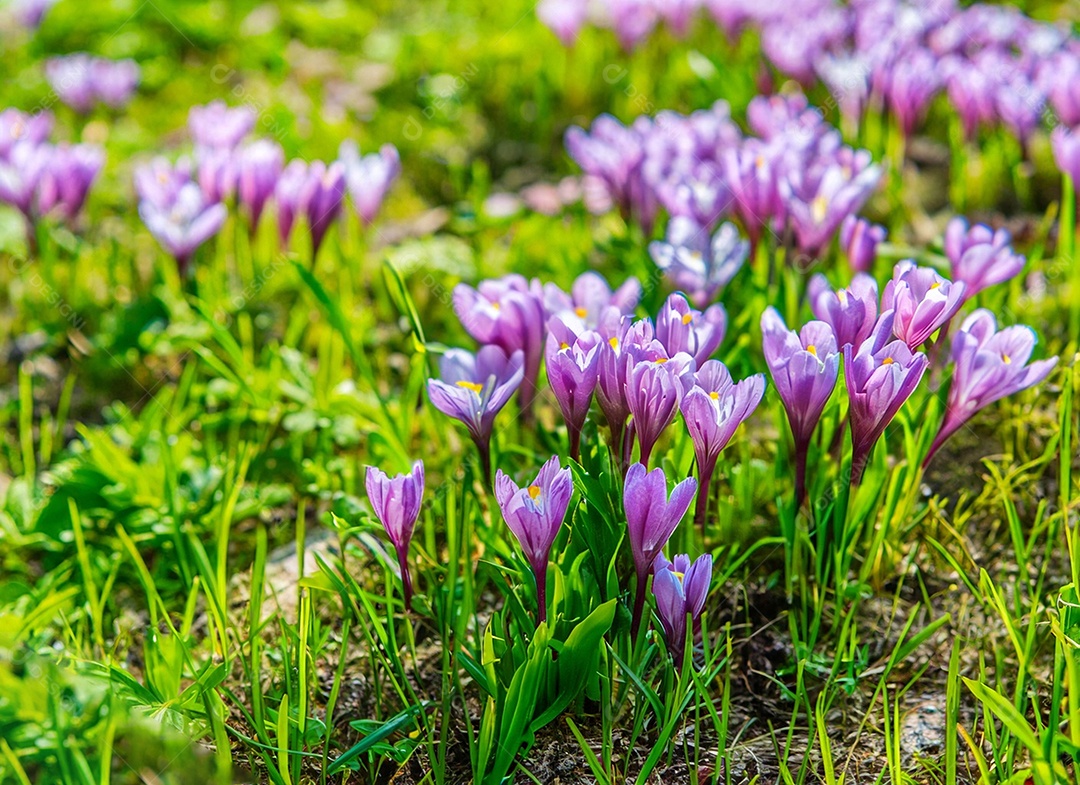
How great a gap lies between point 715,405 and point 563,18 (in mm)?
2798

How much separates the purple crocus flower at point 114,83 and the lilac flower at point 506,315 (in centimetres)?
261

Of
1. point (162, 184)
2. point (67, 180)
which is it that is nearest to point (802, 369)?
point (162, 184)

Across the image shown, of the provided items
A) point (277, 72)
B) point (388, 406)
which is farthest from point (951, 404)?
point (277, 72)

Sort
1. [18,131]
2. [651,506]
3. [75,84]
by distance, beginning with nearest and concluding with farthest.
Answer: [651,506] → [18,131] → [75,84]

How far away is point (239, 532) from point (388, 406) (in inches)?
17.7

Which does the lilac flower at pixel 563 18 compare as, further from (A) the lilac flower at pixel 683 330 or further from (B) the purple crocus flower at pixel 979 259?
(A) the lilac flower at pixel 683 330

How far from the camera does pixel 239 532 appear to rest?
2191mm

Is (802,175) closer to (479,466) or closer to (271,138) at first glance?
(479,466)

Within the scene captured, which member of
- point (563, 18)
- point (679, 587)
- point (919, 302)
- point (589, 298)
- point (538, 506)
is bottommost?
point (679, 587)

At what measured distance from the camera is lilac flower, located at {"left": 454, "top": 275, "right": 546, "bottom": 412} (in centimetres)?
189

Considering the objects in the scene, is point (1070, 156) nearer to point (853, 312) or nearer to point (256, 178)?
point (853, 312)

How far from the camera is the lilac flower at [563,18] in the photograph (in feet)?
12.8

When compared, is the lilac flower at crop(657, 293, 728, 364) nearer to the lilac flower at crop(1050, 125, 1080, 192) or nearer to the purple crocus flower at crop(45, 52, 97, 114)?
the lilac flower at crop(1050, 125, 1080, 192)

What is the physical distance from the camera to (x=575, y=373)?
1.59 m
